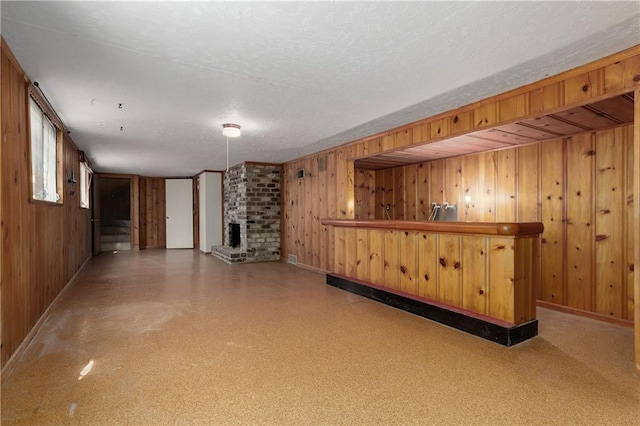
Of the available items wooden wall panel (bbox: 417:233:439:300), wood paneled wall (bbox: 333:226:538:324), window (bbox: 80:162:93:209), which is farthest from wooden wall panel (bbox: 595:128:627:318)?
window (bbox: 80:162:93:209)

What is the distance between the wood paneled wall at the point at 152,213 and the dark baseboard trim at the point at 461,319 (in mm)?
7839

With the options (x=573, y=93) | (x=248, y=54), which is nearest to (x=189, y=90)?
(x=248, y=54)

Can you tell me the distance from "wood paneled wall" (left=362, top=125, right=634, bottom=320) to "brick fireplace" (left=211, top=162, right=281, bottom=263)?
3.99 metres

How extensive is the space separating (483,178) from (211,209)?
6.31 m

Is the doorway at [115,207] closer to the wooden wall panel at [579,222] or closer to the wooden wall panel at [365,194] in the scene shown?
the wooden wall panel at [365,194]

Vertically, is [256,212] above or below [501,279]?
above

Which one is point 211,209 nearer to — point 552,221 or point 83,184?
point 83,184

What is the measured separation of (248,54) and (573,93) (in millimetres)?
2451

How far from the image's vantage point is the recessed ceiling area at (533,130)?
2.71m

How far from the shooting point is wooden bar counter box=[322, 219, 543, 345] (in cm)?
270

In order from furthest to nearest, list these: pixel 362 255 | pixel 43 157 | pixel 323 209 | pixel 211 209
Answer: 1. pixel 211 209
2. pixel 323 209
3. pixel 362 255
4. pixel 43 157

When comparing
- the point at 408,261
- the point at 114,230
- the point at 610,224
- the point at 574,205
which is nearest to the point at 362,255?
the point at 408,261

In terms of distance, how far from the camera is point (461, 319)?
2.91 meters

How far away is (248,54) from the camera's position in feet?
7.42
